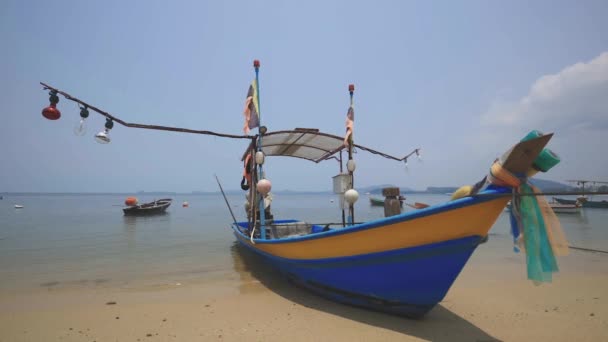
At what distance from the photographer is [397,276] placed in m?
4.10

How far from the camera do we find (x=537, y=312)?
497 cm

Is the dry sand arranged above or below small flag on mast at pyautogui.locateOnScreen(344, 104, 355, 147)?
below

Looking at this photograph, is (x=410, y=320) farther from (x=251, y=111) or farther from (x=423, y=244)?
(x=251, y=111)

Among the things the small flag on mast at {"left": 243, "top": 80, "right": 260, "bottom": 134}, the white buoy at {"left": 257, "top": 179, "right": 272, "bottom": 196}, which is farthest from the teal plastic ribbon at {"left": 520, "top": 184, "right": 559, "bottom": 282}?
the small flag on mast at {"left": 243, "top": 80, "right": 260, "bottom": 134}

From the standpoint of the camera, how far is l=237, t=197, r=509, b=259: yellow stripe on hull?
136 inches

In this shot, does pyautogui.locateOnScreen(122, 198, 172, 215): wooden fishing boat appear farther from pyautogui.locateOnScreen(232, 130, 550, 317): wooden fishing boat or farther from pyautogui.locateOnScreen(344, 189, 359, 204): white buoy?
pyautogui.locateOnScreen(232, 130, 550, 317): wooden fishing boat

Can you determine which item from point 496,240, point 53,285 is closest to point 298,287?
point 53,285

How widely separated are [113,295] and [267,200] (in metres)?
4.78

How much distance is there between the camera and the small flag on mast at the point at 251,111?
7293mm

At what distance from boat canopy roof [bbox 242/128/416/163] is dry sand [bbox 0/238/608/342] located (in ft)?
12.2

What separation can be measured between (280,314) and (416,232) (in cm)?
284

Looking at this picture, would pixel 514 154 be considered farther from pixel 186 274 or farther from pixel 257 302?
pixel 186 274

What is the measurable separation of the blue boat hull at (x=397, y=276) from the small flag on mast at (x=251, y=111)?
3.76 meters

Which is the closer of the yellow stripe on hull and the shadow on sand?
the yellow stripe on hull
